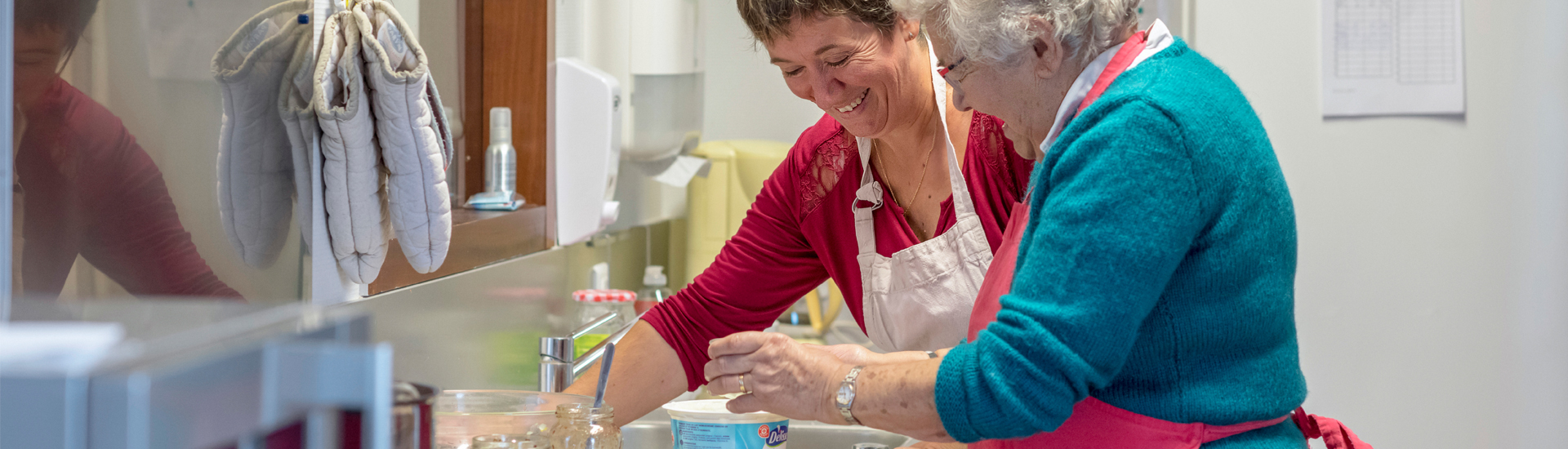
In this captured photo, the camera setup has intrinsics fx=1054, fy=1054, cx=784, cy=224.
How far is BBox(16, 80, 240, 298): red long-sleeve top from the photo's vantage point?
1.85 ft

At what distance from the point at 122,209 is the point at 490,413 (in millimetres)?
346

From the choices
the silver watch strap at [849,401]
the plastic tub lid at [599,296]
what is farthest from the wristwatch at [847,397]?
the plastic tub lid at [599,296]

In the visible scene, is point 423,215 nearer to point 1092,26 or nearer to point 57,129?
point 57,129

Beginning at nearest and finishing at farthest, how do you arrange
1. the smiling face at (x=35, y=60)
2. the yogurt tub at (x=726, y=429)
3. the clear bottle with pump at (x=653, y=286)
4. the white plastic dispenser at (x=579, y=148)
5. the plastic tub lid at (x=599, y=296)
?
1. the smiling face at (x=35, y=60)
2. the yogurt tub at (x=726, y=429)
3. the white plastic dispenser at (x=579, y=148)
4. the plastic tub lid at (x=599, y=296)
5. the clear bottle with pump at (x=653, y=286)

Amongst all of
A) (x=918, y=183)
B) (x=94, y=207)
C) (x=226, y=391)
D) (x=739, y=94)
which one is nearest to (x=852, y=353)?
(x=918, y=183)

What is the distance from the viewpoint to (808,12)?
127 centimetres

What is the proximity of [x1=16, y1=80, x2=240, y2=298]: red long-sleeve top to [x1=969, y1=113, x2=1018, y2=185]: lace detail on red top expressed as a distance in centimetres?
88

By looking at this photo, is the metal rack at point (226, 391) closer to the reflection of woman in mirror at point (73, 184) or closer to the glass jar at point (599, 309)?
the reflection of woman in mirror at point (73, 184)

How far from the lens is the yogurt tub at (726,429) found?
1.18 meters

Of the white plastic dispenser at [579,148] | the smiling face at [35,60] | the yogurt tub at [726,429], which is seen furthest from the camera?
the white plastic dispenser at [579,148]

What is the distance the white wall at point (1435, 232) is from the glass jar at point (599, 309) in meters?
1.27

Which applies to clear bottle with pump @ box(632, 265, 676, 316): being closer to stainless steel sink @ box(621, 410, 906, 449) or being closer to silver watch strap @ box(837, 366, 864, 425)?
stainless steel sink @ box(621, 410, 906, 449)

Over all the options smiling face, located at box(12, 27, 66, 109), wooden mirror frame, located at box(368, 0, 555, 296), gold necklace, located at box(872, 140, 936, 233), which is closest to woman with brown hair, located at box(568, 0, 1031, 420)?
gold necklace, located at box(872, 140, 936, 233)

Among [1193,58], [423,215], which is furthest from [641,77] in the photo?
[1193,58]
